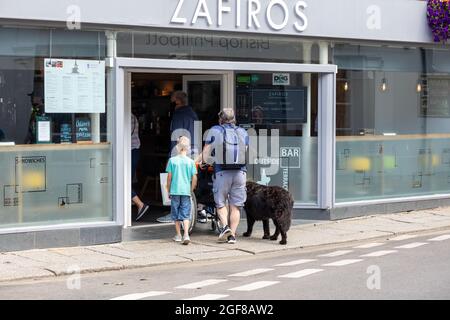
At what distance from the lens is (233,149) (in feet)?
37.9

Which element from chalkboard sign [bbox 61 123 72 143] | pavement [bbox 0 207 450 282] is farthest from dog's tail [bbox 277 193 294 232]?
chalkboard sign [bbox 61 123 72 143]

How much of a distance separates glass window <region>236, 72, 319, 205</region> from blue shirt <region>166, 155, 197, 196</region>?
2.60m

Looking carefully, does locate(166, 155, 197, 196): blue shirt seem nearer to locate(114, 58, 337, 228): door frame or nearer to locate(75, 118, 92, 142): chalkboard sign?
locate(114, 58, 337, 228): door frame

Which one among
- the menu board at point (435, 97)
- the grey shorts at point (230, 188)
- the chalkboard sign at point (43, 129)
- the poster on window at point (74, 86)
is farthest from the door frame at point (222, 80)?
the menu board at point (435, 97)

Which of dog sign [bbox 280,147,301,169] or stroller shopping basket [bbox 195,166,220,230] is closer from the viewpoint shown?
stroller shopping basket [bbox 195,166,220,230]

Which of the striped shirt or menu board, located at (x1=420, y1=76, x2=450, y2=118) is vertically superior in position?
menu board, located at (x1=420, y1=76, x2=450, y2=118)

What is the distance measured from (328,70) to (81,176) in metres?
4.75

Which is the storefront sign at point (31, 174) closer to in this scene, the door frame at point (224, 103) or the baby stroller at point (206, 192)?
the door frame at point (224, 103)

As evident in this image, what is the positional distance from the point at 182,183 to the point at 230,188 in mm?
694

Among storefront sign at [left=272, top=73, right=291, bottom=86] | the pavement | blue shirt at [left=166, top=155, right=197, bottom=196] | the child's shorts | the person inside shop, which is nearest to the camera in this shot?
the pavement

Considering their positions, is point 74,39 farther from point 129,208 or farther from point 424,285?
point 424,285

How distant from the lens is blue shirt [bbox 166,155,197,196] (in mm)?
11586
